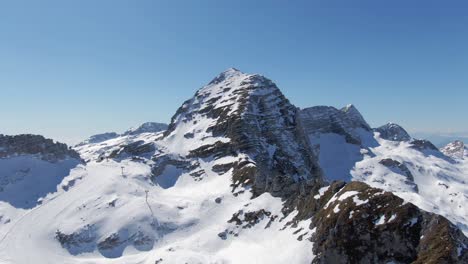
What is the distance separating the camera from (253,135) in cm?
16412

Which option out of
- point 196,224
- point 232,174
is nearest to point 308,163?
point 232,174

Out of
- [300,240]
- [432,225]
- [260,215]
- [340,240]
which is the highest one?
[432,225]

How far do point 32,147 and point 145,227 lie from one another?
75.2m

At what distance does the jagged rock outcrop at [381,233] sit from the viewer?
49.8 metres

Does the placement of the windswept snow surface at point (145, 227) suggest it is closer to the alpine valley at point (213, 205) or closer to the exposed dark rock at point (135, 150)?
the alpine valley at point (213, 205)

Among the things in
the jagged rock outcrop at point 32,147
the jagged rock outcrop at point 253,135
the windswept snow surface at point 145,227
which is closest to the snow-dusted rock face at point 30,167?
the jagged rock outcrop at point 32,147

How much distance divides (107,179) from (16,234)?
3381cm

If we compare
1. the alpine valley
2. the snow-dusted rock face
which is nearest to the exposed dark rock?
the alpine valley

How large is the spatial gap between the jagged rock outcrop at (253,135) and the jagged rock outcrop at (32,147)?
140 ft

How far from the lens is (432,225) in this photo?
51.8m

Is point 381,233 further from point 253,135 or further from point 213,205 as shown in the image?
point 253,135

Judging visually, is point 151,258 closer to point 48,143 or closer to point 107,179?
point 107,179

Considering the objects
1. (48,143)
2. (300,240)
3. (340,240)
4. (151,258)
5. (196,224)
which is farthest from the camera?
(48,143)

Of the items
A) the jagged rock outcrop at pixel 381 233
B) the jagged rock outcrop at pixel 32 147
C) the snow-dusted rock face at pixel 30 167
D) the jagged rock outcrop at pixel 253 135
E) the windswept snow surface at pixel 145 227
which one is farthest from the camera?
the jagged rock outcrop at pixel 32 147
